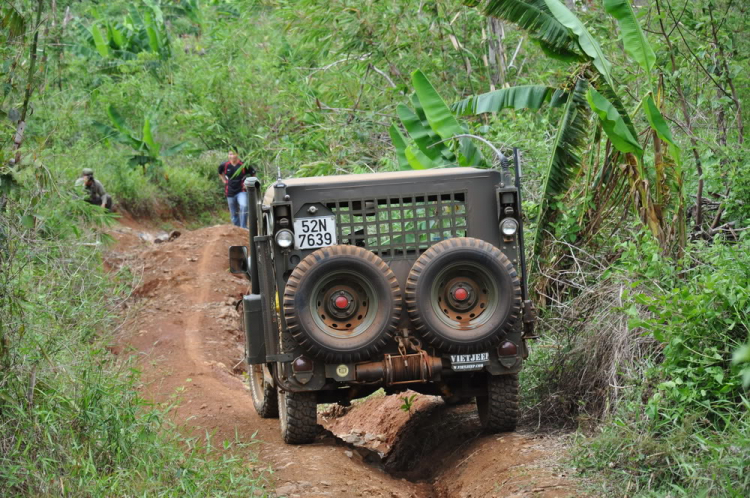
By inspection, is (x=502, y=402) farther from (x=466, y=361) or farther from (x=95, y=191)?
(x=95, y=191)

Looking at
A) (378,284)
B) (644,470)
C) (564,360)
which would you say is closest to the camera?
(644,470)

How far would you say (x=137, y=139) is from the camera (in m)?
23.3

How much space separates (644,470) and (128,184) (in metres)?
18.9

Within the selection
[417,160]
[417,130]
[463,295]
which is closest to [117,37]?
[417,160]

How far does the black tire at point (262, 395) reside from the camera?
8.59 m

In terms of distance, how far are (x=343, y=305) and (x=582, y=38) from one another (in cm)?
314

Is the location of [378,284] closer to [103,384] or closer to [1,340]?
[103,384]

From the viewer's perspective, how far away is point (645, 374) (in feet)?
20.1

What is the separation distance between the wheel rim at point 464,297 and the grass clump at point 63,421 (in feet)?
6.07

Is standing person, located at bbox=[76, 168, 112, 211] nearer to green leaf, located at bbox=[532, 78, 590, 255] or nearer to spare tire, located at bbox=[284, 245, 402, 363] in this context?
green leaf, located at bbox=[532, 78, 590, 255]

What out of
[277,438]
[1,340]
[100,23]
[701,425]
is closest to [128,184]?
[100,23]

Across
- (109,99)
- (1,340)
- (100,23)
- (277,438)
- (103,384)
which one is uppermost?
(100,23)

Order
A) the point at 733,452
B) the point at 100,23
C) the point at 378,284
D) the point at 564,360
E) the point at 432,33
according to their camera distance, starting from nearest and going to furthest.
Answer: the point at 733,452 → the point at 378,284 → the point at 564,360 → the point at 432,33 → the point at 100,23

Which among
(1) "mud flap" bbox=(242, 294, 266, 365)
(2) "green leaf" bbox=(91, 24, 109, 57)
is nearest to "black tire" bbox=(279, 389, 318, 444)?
(1) "mud flap" bbox=(242, 294, 266, 365)
